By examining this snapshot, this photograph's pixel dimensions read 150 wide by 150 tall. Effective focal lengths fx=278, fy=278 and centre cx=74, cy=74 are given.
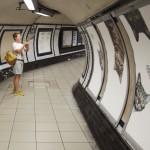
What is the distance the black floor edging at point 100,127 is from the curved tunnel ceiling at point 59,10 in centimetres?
192

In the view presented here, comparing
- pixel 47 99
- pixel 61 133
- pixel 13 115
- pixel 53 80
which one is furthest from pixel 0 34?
pixel 61 133

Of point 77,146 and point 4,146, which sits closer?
point 4,146

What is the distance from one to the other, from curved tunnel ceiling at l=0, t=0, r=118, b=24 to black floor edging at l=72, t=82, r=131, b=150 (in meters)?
1.92

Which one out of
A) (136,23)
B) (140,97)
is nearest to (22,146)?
(140,97)

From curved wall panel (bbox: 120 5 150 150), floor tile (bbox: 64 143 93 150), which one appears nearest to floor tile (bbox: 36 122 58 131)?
floor tile (bbox: 64 143 93 150)

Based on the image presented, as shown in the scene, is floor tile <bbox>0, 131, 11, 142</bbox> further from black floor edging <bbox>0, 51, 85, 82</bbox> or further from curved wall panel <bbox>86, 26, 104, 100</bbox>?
black floor edging <bbox>0, 51, 85, 82</bbox>

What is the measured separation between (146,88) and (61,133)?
249cm

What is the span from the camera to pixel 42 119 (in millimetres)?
6176

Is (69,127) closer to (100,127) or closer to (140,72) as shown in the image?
(100,127)

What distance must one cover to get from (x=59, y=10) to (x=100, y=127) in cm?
403

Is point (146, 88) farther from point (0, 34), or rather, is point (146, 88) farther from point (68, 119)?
point (0, 34)

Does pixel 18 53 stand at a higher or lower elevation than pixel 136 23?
lower

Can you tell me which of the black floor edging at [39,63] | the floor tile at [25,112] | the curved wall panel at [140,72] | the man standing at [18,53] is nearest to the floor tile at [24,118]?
the floor tile at [25,112]

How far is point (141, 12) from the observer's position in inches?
119
